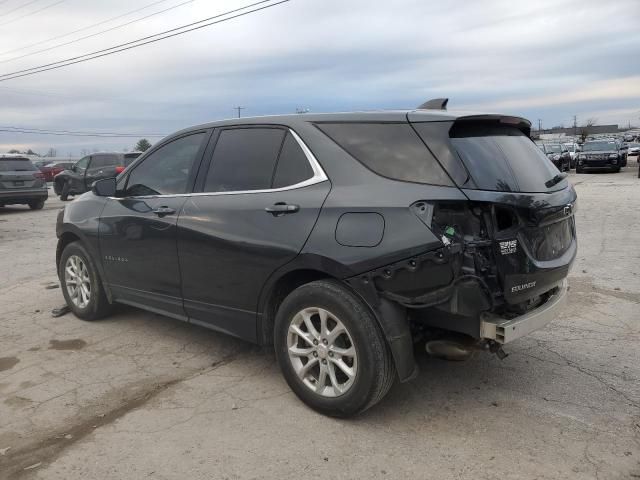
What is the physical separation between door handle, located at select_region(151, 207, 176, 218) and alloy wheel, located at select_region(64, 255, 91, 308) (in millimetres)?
1399

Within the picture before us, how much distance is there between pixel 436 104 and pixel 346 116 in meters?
0.69

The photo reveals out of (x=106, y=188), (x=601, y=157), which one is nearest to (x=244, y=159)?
(x=106, y=188)

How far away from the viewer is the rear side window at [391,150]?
3068 mm

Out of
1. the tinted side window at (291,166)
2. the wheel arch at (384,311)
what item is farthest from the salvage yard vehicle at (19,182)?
the wheel arch at (384,311)

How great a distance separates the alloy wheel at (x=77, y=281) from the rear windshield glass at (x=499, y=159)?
12.4 feet

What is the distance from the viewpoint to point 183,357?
4383 millimetres

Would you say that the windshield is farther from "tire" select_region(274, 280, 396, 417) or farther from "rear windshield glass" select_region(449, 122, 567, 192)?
"tire" select_region(274, 280, 396, 417)

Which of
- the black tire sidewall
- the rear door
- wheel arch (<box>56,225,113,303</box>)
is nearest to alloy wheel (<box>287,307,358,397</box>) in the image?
the rear door

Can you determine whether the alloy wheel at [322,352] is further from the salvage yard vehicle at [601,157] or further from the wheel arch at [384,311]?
the salvage yard vehicle at [601,157]

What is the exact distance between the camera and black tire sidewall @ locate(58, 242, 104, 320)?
5.13 m

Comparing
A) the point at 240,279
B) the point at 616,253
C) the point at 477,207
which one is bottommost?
the point at 616,253

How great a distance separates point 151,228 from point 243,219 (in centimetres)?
106

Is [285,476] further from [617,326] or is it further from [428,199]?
[617,326]

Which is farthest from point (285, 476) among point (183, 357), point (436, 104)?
point (436, 104)
